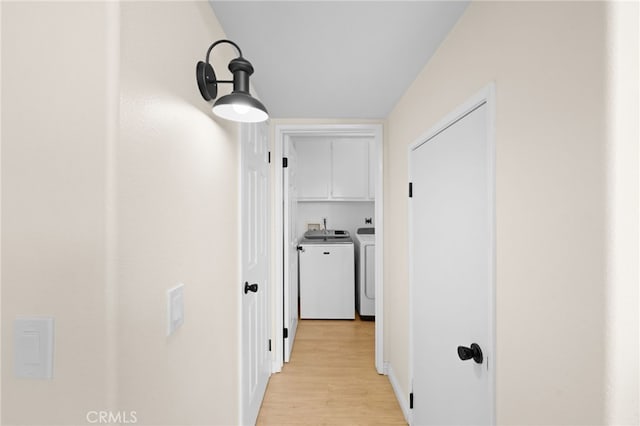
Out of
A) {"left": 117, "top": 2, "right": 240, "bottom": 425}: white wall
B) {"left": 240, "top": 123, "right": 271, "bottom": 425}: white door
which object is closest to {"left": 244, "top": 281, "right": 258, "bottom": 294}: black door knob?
{"left": 240, "top": 123, "right": 271, "bottom": 425}: white door

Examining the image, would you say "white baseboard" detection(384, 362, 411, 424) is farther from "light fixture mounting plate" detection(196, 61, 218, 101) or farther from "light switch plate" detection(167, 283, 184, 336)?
"light fixture mounting plate" detection(196, 61, 218, 101)

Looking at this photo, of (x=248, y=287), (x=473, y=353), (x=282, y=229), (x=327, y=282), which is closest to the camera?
(x=473, y=353)

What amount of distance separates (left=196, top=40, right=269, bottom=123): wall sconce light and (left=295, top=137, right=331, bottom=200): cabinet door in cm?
269

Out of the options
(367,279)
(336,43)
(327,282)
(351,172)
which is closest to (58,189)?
(336,43)

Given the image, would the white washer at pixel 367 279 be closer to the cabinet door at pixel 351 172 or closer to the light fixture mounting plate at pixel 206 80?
the cabinet door at pixel 351 172

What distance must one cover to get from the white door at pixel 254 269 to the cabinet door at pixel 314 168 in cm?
148

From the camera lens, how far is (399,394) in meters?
2.00

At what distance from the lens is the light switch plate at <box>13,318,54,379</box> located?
0.57 meters

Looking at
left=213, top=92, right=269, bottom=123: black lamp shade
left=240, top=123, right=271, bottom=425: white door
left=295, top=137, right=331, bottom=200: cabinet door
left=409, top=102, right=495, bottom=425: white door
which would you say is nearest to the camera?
left=213, top=92, right=269, bottom=123: black lamp shade

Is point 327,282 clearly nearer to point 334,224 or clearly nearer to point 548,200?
point 334,224

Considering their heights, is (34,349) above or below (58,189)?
below

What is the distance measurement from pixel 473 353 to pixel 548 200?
0.67 m

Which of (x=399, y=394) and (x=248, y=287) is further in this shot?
(x=399, y=394)

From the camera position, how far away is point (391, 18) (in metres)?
1.17
